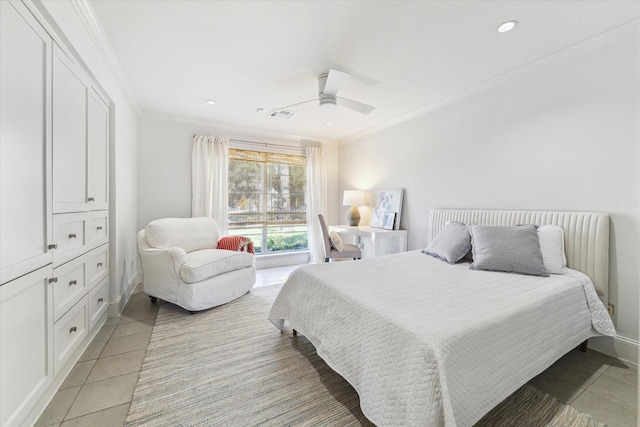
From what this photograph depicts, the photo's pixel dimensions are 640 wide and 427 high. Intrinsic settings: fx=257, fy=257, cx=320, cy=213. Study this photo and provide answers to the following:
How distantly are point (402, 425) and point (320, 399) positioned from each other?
25.1 inches

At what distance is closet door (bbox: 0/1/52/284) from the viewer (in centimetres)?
113

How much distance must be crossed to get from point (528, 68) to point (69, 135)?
3810mm

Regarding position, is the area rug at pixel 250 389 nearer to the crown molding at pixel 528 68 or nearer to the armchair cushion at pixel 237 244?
the armchair cushion at pixel 237 244

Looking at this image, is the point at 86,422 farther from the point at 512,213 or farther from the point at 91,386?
the point at 512,213

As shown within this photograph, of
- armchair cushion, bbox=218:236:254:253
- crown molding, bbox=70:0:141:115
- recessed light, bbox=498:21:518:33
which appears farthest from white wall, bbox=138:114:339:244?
recessed light, bbox=498:21:518:33

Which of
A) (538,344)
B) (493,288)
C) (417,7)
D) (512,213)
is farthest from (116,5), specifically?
(512,213)

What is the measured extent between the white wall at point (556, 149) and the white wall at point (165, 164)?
3.48 m

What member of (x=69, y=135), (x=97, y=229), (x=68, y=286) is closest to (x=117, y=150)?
(x=97, y=229)

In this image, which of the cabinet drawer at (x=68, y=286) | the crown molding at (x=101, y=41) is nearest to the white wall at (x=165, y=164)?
the crown molding at (x=101, y=41)

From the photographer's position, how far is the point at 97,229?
225 centimetres

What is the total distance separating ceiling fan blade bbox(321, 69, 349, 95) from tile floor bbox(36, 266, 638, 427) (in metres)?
2.75

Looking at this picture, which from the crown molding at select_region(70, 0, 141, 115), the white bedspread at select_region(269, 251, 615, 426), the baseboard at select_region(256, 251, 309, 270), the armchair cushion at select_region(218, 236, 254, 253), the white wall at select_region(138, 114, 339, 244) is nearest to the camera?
the white bedspread at select_region(269, 251, 615, 426)

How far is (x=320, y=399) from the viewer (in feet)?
5.00

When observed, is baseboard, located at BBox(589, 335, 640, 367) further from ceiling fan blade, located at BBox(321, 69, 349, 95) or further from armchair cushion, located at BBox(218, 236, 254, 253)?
armchair cushion, located at BBox(218, 236, 254, 253)
